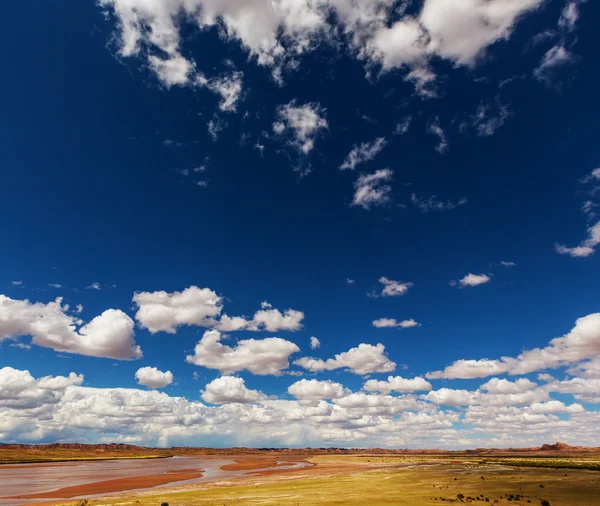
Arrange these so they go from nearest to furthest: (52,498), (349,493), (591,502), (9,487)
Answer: (591,502) < (349,493) < (52,498) < (9,487)

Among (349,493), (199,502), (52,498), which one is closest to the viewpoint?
(199,502)

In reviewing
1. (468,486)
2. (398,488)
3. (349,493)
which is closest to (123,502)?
(349,493)

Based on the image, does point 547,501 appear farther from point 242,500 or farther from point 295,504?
point 242,500

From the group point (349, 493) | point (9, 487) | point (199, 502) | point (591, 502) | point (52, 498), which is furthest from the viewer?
point (9, 487)

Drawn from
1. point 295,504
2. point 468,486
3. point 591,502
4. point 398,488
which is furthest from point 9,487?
point 591,502

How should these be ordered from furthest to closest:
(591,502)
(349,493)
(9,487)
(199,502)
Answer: (9,487) → (349,493) → (199,502) → (591,502)

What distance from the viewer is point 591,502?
54625 millimetres

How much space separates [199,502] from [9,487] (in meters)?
64.0

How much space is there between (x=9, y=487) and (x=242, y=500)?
69167 millimetres

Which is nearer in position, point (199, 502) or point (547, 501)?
point (547, 501)

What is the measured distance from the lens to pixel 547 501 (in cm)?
5475

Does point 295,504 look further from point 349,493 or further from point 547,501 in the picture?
point 547,501

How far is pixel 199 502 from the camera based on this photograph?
60.2 m

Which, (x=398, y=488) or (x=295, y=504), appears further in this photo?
(x=398, y=488)
